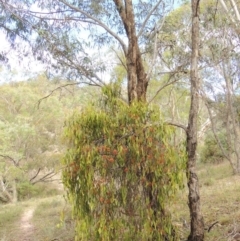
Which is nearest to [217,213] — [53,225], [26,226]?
[53,225]

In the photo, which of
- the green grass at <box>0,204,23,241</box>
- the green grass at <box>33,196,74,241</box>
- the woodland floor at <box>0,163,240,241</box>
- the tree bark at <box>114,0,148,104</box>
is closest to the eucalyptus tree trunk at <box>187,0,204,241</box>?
the woodland floor at <box>0,163,240,241</box>

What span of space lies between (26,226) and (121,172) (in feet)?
22.3

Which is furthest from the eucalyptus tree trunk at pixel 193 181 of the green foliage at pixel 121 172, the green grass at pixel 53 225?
the green grass at pixel 53 225

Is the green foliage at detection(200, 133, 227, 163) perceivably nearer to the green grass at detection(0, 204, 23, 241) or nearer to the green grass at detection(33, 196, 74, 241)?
the green grass at detection(33, 196, 74, 241)

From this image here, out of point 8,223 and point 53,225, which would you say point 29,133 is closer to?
point 8,223

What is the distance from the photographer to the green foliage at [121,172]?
13.8 feet

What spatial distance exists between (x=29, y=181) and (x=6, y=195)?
1.34 meters

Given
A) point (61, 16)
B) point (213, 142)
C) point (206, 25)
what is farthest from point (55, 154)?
point (61, 16)

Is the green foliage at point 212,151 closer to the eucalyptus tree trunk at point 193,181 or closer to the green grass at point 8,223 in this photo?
the green grass at point 8,223

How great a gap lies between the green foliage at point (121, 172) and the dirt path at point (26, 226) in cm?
461

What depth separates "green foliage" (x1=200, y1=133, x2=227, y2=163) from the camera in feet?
64.5

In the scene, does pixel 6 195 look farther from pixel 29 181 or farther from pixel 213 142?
pixel 213 142

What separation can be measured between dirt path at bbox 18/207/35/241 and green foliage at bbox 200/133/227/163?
33.3 ft

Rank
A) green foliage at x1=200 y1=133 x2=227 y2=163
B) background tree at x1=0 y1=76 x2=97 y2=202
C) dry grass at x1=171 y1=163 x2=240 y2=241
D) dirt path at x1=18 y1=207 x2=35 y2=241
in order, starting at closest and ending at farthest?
dry grass at x1=171 y1=163 x2=240 y2=241 < dirt path at x1=18 y1=207 x2=35 y2=241 < background tree at x1=0 y1=76 x2=97 y2=202 < green foliage at x1=200 y1=133 x2=227 y2=163
